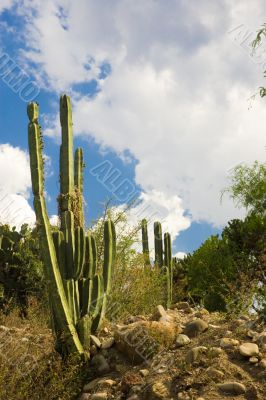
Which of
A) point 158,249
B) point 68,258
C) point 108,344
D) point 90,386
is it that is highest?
point 158,249

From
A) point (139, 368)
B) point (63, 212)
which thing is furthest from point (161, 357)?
point (63, 212)

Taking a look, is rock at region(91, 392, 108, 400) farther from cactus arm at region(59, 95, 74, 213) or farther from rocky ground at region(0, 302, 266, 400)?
cactus arm at region(59, 95, 74, 213)

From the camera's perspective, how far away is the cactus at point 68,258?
25.7ft

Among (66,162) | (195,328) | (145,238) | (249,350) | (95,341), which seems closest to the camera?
(249,350)

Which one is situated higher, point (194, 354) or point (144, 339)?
point (144, 339)

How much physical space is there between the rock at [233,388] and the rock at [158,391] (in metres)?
0.67

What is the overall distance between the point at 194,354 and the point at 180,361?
0.24 metres

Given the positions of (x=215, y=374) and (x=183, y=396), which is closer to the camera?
(x=183, y=396)

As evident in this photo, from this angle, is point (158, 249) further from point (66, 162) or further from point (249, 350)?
point (249, 350)

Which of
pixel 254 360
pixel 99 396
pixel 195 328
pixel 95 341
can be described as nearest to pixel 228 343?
pixel 254 360

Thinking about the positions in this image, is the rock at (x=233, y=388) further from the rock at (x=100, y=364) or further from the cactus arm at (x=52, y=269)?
the cactus arm at (x=52, y=269)

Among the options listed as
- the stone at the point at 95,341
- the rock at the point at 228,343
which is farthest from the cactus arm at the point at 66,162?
the rock at the point at 228,343

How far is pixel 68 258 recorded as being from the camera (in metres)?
8.27

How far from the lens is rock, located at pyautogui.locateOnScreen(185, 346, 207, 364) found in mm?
6730
